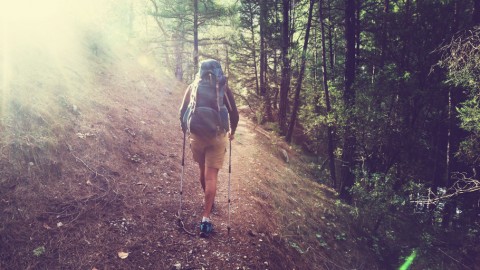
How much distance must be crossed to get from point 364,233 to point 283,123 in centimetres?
884

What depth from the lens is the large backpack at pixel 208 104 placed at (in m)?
4.35

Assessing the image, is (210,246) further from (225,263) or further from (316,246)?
(316,246)

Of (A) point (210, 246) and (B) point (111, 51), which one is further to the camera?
(B) point (111, 51)

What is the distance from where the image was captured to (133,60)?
14312 millimetres

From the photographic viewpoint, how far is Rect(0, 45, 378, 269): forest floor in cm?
384

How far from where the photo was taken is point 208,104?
4.40 m

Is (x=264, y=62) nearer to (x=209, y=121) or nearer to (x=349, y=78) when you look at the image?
(x=349, y=78)

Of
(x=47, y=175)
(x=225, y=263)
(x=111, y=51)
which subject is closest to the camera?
(x=225, y=263)

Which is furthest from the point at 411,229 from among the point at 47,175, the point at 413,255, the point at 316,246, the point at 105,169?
the point at 47,175

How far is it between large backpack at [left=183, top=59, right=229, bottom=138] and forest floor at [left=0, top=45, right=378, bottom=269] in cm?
163

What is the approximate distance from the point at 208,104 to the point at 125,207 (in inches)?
84.5

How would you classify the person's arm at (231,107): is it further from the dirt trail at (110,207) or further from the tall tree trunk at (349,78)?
the tall tree trunk at (349,78)

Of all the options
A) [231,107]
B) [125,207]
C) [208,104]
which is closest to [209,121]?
[208,104]

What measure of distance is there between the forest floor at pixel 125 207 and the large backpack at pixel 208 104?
1.63 meters
